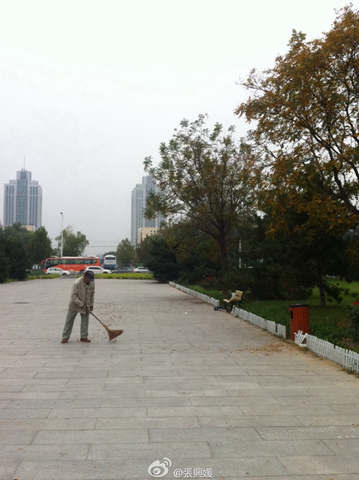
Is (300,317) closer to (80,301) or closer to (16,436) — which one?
(80,301)

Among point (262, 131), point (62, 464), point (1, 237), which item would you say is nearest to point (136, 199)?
point (1, 237)

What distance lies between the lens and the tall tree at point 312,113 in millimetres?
11508

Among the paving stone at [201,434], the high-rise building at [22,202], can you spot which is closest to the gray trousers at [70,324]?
the paving stone at [201,434]

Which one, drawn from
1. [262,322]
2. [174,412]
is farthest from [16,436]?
[262,322]

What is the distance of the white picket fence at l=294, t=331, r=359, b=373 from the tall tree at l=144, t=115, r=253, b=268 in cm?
1237

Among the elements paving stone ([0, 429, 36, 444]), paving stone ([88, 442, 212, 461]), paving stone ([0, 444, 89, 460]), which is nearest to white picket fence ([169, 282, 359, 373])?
paving stone ([88, 442, 212, 461])

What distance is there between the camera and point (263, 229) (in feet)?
61.6

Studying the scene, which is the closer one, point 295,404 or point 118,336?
point 295,404

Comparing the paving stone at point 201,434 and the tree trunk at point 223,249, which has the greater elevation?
the tree trunk at point 223,249

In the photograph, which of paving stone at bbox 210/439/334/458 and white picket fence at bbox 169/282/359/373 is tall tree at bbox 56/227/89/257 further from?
paving stone at bbox 210/439/334/458

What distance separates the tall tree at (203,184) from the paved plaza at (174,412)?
1249 cm

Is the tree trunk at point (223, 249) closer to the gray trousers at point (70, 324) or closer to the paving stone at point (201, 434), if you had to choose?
the gray trousers at point (70, 324)

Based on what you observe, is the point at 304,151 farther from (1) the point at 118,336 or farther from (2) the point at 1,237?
(2) the point at 1,237

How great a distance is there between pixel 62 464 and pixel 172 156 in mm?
20685
